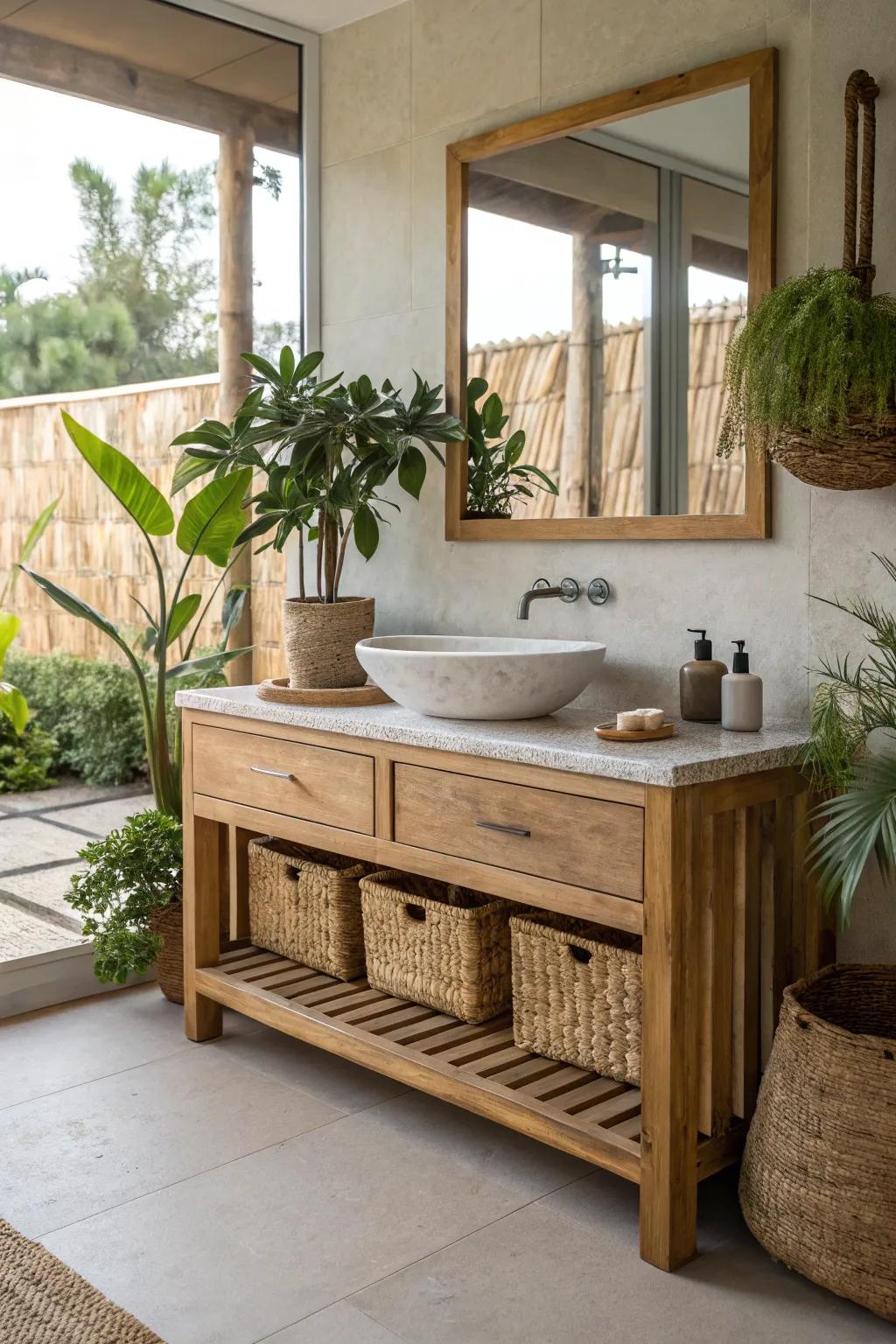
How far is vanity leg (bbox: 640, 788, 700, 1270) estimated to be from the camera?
2018 millimetres

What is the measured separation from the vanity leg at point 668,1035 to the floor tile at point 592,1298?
0.07 meters

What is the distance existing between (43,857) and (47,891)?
0.33 feet

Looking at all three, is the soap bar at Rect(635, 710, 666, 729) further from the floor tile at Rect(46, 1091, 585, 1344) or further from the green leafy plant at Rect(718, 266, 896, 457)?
the floor tile at Rect(46, 1091, 585, 1344)

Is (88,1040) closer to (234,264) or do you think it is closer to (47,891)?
(47,891)

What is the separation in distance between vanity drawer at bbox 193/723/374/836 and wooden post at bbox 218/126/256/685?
1.03 metres

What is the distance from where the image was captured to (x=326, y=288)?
3498 mm

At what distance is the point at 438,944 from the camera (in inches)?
105

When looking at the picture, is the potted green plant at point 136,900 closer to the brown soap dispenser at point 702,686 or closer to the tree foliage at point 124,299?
the tree foliage at point 124,299

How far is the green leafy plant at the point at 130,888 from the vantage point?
309 cm

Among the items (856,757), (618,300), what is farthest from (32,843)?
(856,757)

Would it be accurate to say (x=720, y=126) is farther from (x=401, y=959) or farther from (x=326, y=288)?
(x=401, y=959)

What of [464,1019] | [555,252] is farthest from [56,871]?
[555,252]

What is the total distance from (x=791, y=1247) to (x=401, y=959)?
40.9 inches

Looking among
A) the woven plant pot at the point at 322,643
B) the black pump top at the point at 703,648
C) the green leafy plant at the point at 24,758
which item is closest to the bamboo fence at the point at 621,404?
the black pump top at the point at 703,648
